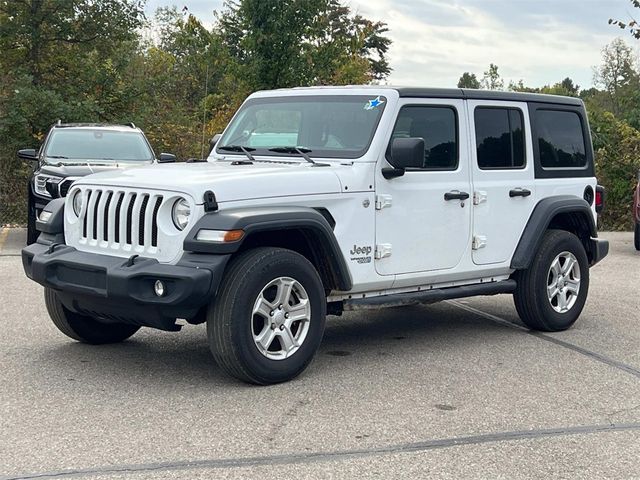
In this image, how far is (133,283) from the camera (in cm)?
507

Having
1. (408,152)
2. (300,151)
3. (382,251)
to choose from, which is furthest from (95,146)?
(408,152)

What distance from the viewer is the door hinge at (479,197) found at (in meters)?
6.70

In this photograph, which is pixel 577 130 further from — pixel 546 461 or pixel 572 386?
pixel 546 461

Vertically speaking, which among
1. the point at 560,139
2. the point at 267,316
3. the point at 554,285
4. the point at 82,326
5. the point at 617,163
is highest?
the point at 560,139

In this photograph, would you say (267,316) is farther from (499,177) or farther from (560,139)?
(560,139)

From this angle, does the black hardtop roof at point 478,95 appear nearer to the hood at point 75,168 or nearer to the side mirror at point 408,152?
the side mirror at point 408,152

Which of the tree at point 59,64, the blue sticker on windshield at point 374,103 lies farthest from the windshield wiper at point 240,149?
the tree at point 59,64

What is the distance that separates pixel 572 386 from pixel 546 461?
4.90ft

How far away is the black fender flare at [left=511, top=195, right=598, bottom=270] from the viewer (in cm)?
702

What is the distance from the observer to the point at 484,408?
5.11 metres

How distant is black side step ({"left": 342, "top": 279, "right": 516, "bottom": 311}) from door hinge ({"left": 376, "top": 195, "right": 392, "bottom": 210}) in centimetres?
64

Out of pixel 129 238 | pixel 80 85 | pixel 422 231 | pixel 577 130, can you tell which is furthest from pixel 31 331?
pixel 80 85

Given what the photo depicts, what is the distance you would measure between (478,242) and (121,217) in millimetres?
2775

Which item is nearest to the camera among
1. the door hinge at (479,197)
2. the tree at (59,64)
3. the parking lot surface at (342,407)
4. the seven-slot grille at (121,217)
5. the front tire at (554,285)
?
the parking lot surface at (342,407)
